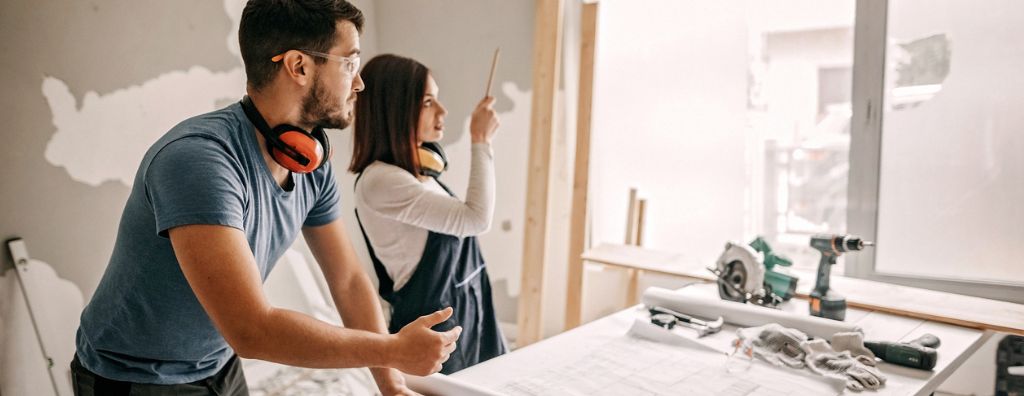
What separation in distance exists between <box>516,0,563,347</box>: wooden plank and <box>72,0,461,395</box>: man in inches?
62.8

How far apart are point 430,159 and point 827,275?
1.12 meters

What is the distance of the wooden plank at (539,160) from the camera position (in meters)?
2.83

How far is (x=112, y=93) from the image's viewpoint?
89.6 inches

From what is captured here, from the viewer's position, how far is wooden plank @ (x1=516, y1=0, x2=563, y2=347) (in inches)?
111

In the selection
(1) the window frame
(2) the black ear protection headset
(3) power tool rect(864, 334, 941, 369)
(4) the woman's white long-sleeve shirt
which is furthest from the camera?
(1) the window frame

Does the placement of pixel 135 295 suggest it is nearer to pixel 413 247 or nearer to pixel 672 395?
pixel 413 247

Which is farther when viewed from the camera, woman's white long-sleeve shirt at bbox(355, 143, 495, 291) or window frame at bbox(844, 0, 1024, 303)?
window frame at bbox(844, 0, 1024, 303)

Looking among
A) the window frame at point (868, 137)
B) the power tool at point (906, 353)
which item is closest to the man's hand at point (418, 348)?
the power tool at point (906, 353)

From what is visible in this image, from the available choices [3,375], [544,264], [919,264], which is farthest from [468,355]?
[919,264]

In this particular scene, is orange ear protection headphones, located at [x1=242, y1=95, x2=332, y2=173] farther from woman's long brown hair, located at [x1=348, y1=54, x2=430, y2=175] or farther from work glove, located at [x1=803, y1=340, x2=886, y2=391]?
work glove, located at [x1=803, y1=340, x2=886, y2=391]

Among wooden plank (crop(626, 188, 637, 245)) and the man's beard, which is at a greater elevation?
the man's beard

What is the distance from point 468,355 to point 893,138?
197cm

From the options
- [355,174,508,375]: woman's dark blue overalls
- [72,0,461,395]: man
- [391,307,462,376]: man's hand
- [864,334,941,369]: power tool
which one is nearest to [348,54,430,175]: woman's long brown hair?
[355,174,508,375]: woman's dark blue overalls

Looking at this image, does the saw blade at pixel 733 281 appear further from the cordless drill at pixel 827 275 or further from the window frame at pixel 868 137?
the window frame at pixel 868 137
